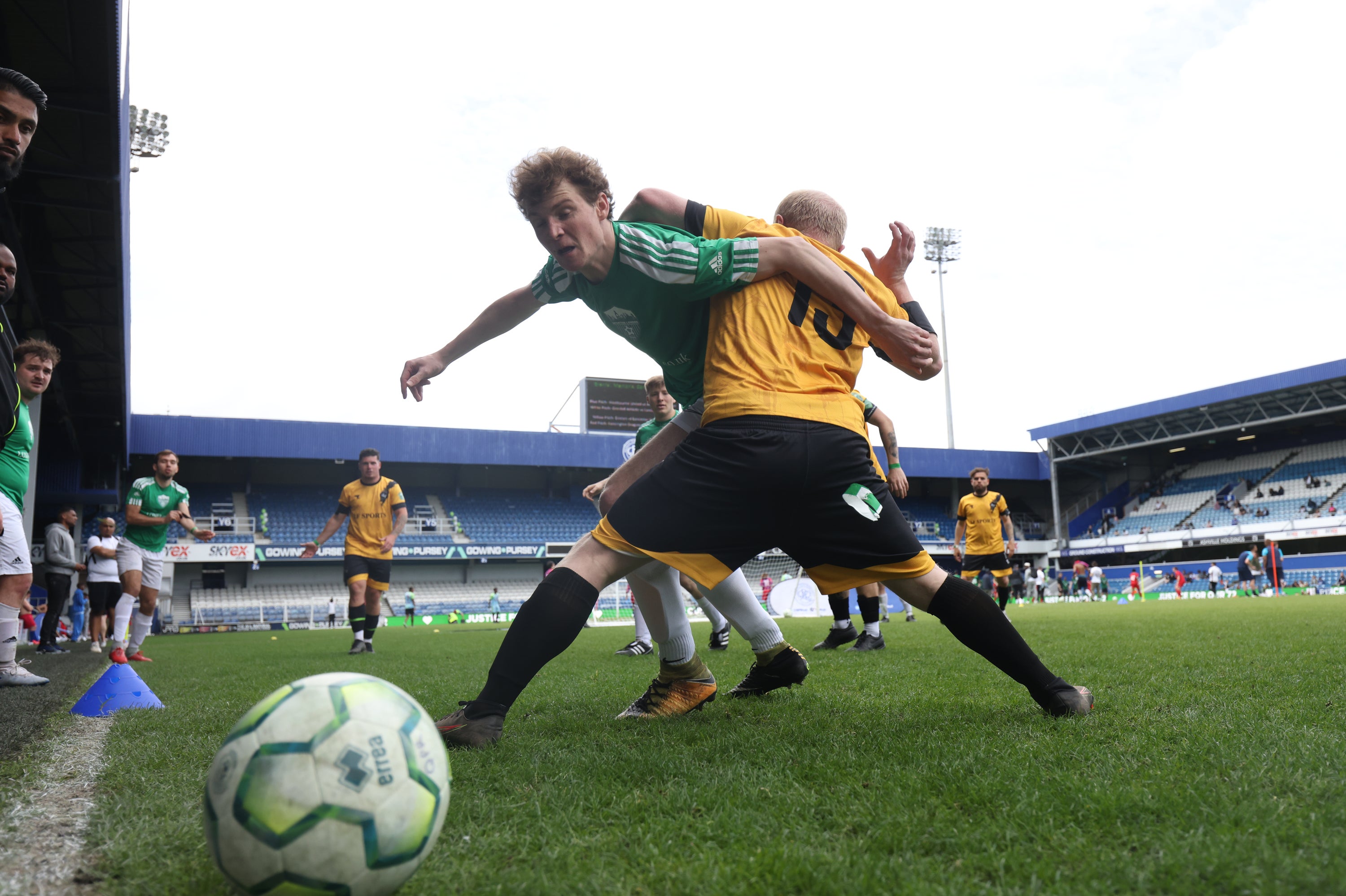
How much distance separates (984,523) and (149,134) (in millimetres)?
31413

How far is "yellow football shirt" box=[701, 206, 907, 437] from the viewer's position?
2.79m

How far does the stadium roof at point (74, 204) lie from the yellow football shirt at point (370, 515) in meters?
5.52

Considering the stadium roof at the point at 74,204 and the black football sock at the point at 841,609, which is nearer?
the black football sock at the point at 841,609

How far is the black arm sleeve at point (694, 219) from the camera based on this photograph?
3.13 meters

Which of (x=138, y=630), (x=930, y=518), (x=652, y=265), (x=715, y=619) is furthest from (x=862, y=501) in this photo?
(x=930, y=518)

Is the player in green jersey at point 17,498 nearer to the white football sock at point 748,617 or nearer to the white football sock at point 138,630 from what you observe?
the white football sock at point 138,630

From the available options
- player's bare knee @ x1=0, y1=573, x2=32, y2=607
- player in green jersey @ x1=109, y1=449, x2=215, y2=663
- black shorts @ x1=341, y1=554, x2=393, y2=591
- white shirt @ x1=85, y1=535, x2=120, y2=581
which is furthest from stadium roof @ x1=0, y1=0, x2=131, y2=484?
black shorts @ x1=341, y1=554, x2=393, y2=591

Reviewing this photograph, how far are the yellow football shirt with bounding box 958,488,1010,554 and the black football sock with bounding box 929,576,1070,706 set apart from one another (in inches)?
335

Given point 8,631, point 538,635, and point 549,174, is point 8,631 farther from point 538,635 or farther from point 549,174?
point 549,174

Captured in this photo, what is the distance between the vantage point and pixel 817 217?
3443mm

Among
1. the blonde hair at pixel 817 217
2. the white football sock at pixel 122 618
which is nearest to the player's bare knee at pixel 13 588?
the white football sock at pixel 122 618

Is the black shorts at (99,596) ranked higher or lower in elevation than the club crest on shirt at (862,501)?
lower

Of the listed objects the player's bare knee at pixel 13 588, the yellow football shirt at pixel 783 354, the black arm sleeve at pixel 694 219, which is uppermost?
the black arm sleeve at pixel 694 219

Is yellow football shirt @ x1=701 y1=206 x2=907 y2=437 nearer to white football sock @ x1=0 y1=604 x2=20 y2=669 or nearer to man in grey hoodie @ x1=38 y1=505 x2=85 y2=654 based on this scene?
white football sock @ x1=0 y1=604 x2=20 y2=669
